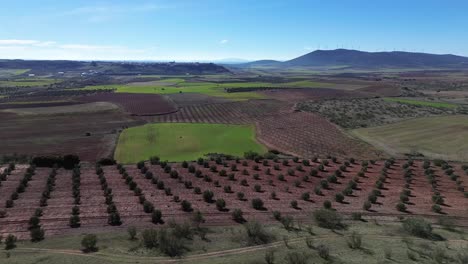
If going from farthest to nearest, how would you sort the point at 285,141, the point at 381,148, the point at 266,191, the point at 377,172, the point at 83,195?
the point at 285,141, the point at 381,148, the point at 377,172, the point at 266,191, the point at 83,195

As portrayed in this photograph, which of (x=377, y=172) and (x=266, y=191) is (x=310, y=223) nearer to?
(x=266, y=191)

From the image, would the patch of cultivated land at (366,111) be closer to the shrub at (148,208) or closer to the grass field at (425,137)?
the grass field at (425,137)

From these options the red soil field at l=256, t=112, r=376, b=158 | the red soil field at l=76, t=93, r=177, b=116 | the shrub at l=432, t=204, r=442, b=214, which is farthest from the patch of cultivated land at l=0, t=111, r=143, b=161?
the shrub at l=432, t=204, r=442, b=214

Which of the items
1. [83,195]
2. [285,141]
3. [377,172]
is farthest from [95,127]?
[377,172]

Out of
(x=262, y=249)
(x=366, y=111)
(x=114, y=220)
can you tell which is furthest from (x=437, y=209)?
(x=366, y=111)

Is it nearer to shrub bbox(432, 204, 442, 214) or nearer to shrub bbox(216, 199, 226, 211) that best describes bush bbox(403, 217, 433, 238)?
shrub bbox(432, 204, 442, 214)

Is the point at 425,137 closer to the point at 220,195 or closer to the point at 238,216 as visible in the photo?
the point at 220,195

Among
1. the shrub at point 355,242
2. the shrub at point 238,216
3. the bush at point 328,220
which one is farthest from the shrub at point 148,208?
the shrub at point 355,242
